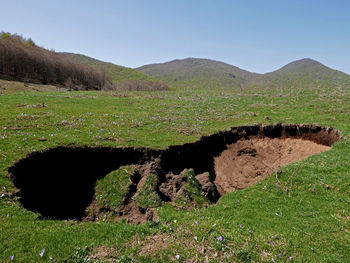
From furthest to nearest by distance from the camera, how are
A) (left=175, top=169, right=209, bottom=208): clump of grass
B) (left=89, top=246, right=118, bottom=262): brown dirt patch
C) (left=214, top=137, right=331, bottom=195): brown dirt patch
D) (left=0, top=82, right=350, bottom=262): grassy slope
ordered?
1. (left=214, top=137, right=331, bottom=195): brown dirt patch
2. (left=175, top=169, right=209, bottom=208): clump of grass
3. (left=0, top=82, right=350, bottom=262): grassy slope
4. (left=89, top=246, right=118, bottom=262): brown dirt patch

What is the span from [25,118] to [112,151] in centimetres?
956

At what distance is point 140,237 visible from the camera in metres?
6.06

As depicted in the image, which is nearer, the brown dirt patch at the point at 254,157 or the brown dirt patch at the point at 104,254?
the brown dirt patch at the point at 104,254

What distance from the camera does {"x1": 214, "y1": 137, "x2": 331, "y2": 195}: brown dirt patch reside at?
13367 millimetres

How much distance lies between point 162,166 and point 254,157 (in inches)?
340

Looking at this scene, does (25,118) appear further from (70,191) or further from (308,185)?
(308,185)

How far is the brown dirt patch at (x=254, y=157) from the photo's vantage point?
1337 cm

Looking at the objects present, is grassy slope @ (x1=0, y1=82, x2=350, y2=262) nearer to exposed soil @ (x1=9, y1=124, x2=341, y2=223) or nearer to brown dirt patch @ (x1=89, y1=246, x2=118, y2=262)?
brown dirt patch @ (x1=89, y1=246, x2=118, y2=262)

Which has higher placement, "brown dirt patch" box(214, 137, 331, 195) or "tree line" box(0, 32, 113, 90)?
"tree line" box(0, 32, 113, 90)

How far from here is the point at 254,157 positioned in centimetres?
1569

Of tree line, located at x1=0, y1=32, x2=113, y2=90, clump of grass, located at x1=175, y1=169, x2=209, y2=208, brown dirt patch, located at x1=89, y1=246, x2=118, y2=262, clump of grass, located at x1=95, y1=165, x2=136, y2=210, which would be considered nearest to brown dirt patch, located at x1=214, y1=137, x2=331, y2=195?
clump of grass, located at x1=175, y1=169, x2=209, y2=208

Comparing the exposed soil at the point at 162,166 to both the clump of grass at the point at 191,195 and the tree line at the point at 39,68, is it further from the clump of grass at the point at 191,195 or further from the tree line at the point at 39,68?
the tree line at the point at 39,68

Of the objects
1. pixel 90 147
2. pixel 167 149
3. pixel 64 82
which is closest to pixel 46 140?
A: pixel 90 147

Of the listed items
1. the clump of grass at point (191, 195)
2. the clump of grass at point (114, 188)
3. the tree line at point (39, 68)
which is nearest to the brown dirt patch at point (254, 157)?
the clump of grass at point (191, 195)
